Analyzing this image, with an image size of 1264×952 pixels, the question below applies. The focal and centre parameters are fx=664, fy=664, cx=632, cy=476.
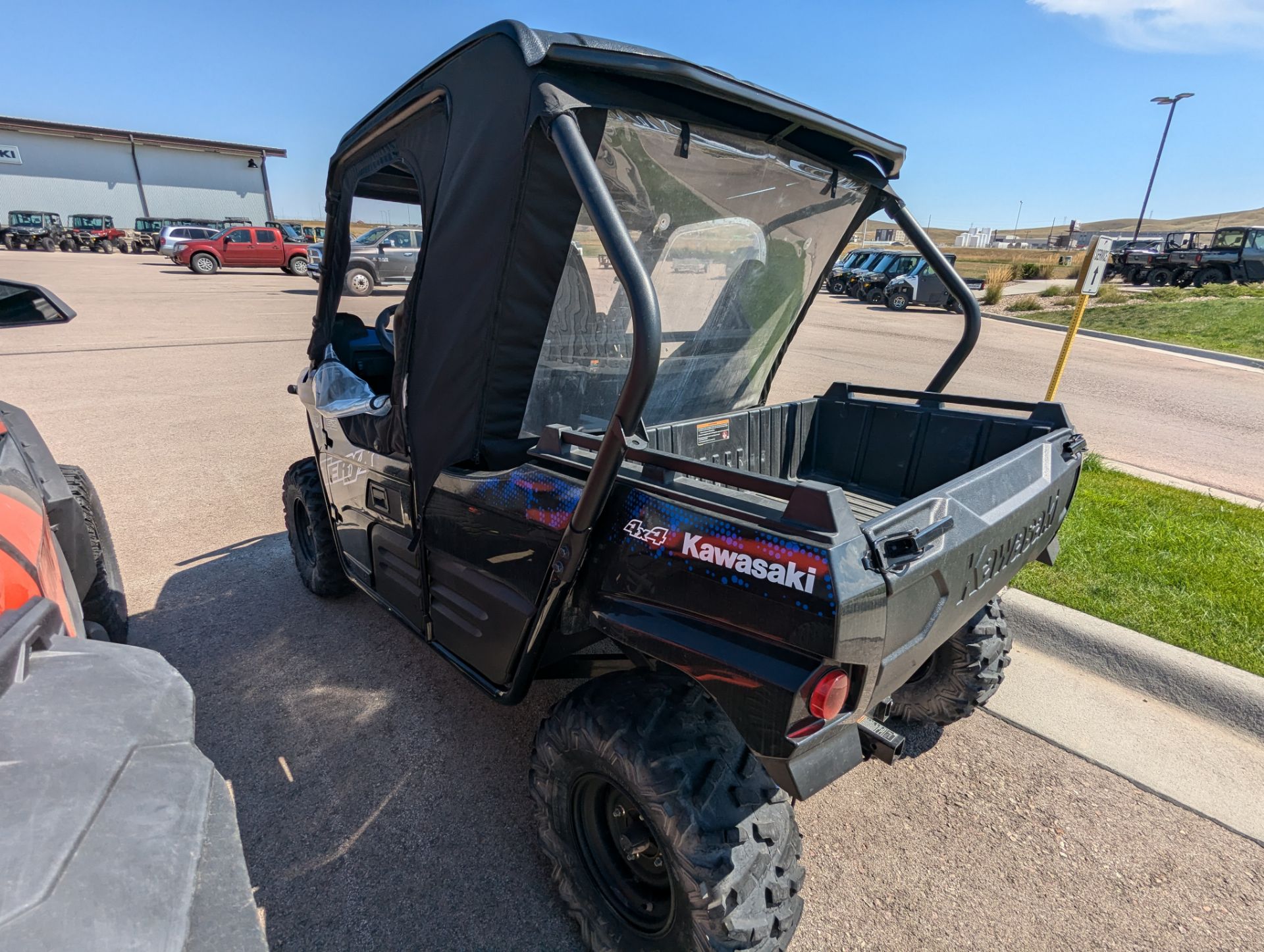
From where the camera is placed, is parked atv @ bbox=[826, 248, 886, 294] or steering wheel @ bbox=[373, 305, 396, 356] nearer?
steering wheel @ bbox=[373, 305, 396, 356]

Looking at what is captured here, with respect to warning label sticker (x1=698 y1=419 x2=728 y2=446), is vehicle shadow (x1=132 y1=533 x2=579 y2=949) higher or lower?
lower

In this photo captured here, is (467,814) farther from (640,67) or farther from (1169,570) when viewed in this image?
(1169,570)

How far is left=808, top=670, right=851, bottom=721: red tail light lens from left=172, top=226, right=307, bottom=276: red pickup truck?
2925 centimetres

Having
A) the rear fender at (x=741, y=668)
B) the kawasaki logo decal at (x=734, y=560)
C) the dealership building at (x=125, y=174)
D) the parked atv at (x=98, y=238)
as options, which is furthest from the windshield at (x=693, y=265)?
the dealership building at (x=125, y=174)

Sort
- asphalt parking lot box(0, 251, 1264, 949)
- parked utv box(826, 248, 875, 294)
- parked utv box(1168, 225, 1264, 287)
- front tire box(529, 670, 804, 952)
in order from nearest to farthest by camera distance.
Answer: front tire box(529, 670, 804, 952), asphalt parking lot box(0, 251, 1264, 949), parked utv box(826, 248, 875, 294), parked utv box(1168, 225, 1264, 287)

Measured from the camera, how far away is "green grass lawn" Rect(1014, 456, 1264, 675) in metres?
3.29

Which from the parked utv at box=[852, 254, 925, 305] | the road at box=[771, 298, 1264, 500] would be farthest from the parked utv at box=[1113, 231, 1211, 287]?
the road at box=[771, 298, 1264, 500]

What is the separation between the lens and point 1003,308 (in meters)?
21.5

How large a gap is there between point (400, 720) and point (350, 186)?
2293 mm

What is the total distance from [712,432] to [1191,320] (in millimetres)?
20039

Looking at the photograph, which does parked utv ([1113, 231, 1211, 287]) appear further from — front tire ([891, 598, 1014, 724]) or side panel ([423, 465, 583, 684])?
side panel ([423, 465, 583, 684])

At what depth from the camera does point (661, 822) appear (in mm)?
1643

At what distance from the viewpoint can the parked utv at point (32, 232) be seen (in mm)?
34091

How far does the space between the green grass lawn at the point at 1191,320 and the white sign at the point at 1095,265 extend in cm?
1134
